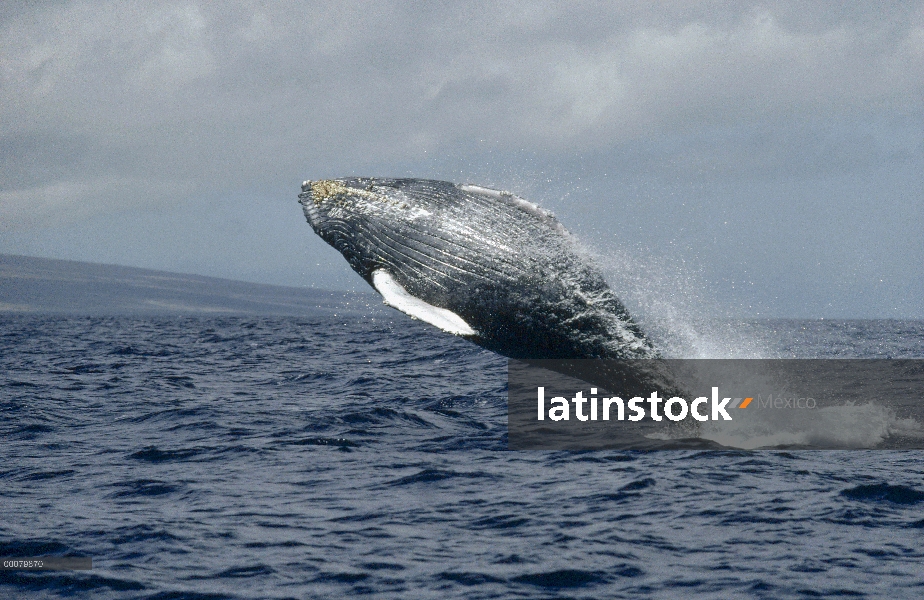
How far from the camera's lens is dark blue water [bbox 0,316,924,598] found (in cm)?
750

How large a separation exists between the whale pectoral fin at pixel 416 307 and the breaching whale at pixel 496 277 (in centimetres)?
1

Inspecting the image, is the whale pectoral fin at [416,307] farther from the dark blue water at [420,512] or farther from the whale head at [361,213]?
the dark blue water at [420,512]

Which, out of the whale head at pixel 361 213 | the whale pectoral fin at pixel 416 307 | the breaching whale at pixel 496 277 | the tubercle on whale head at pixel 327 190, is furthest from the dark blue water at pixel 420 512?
the tubercle on whale head at pixel 327 190

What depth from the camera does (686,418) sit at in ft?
37.1

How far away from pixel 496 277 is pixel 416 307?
0.80m

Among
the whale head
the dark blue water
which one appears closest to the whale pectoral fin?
the whale head

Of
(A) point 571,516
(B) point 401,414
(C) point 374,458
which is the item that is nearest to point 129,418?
(B) point 401,414

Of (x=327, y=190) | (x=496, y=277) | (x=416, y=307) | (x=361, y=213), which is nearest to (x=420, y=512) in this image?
(x=416, y=307)

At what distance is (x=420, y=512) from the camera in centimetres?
947

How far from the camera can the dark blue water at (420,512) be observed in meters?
7.50

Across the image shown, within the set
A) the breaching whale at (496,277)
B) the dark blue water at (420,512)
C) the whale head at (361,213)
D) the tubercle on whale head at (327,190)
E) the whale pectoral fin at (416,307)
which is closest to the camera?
the dark blue water at (420,512)

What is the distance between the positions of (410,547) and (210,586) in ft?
6.28

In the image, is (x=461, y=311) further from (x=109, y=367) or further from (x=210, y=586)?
(x=109, y=367)

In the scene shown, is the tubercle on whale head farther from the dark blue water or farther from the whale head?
the dark blue water
